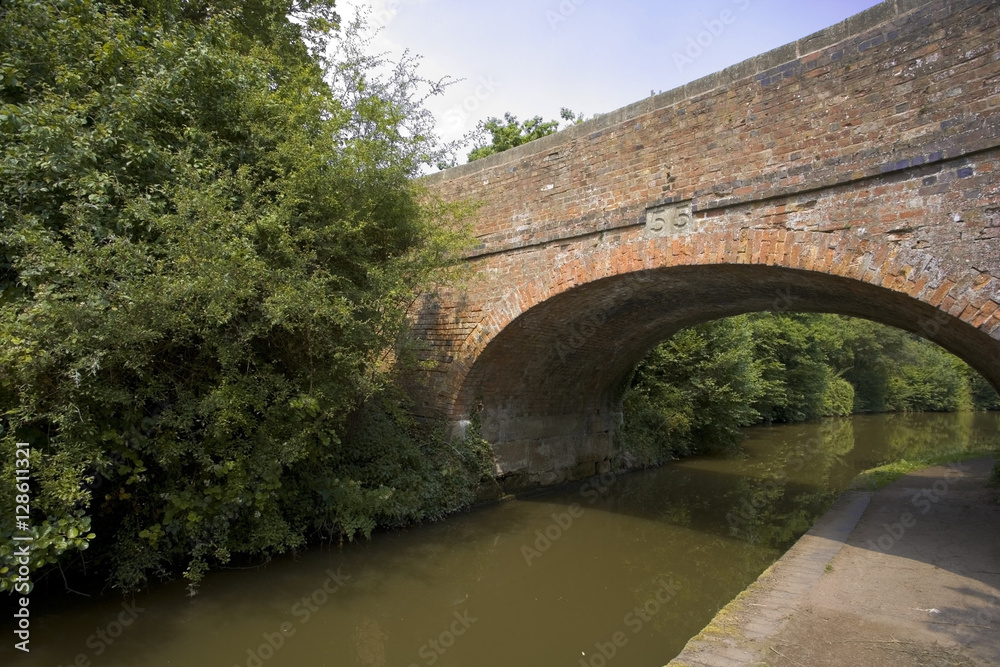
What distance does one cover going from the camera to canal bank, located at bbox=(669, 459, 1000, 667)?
10.9 ft

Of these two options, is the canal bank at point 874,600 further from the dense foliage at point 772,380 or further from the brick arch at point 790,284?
the dense foliage at point 772,380

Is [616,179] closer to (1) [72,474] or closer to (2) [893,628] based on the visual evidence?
(2) [893,628]

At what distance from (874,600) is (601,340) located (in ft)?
16.6

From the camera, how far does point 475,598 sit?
5.23m

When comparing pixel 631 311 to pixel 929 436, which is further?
pixel 929 436

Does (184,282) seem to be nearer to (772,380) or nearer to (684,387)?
(684,387)

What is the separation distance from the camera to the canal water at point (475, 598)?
410 centimetres

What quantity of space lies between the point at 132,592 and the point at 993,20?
7935 mm

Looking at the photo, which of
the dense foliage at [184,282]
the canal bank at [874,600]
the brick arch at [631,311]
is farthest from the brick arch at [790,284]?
the canal bank at [874,600]

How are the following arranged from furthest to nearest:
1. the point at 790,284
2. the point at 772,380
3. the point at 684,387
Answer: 1. the point at 772,380
2. the point at 684,387
3. the point at 790,284

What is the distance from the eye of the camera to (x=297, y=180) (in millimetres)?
5121

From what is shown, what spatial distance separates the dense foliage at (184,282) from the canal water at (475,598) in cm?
42

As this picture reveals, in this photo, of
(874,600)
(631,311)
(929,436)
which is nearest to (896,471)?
(631,311)

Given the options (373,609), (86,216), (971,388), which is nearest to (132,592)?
(373,609)
